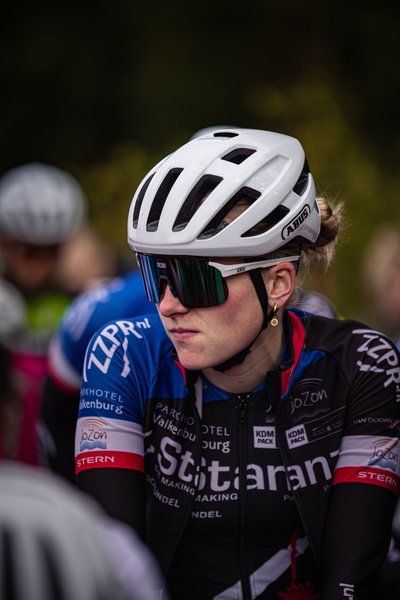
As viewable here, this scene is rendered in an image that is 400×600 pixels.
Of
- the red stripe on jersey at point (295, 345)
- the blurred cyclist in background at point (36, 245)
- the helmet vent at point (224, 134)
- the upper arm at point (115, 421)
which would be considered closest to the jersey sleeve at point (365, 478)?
the red stripe on jersey at point (295, 345)

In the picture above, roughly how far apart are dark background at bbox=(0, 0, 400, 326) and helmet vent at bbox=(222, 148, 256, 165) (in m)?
6.05

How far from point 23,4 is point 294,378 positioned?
1099 cm

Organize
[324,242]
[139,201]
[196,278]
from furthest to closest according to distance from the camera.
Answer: [324,242], [139,201], [196,278]

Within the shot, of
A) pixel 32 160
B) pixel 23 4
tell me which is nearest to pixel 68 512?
pixel 32 160

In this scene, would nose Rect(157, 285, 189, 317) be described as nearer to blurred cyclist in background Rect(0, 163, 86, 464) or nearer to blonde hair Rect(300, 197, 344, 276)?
blonde hair Rect(300, 197, 344, 276)

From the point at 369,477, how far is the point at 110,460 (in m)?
0.91

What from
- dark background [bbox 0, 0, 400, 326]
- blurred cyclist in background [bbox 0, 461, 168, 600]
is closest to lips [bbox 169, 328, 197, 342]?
blurred cyclist in background [bbox 0, 461, 168, 600]

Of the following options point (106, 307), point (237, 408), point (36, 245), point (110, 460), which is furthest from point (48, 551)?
point (36, 245)

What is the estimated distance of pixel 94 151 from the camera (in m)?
11.2

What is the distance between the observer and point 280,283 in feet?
7.58

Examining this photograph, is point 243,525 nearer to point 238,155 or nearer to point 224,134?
point 238,155

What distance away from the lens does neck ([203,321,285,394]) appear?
7.80 ft

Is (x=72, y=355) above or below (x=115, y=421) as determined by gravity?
below

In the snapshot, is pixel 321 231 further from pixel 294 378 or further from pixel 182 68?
pixel 182 68
